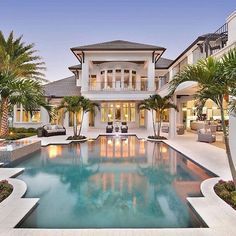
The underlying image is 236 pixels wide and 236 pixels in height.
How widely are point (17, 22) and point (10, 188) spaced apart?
27.6m

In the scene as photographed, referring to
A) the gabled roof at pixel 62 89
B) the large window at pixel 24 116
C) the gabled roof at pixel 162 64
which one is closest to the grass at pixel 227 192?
the large window at pixel 24 116

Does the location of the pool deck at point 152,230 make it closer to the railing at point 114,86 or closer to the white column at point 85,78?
the white column at point 85,78

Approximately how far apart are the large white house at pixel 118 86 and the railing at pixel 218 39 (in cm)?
666

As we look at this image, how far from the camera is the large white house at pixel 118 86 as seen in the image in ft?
81.7

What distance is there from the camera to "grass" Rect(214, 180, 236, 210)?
5.39 meters

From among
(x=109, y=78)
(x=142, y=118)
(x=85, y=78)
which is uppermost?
(x=109, y=78)

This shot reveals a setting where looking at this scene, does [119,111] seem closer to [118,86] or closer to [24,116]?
[118,86]

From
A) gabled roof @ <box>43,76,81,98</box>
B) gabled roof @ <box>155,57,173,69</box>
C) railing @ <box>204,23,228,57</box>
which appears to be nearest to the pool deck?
railing @ <box>204,23,228,57</box>

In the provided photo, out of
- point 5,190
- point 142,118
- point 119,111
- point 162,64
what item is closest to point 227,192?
point 5,190

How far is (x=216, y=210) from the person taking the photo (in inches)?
197

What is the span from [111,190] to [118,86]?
21.5 m

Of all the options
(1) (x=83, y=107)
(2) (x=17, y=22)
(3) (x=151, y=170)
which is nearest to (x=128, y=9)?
(1) (x=83, y=107)

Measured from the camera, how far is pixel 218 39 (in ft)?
36.9

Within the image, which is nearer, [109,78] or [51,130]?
[51,130]
